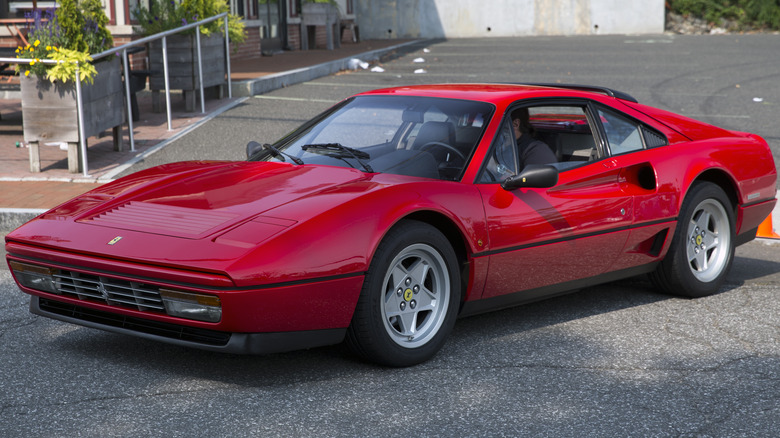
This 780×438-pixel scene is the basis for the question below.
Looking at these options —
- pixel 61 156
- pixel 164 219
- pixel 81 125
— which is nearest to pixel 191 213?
pixel 164 219

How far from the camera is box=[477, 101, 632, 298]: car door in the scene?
14.8ft

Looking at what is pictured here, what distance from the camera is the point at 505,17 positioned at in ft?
117

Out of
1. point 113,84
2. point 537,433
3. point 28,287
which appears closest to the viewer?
point 537,433

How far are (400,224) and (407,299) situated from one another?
347mm

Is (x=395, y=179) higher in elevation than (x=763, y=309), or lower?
higher

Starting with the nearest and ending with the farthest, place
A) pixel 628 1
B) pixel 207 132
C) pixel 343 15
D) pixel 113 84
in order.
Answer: pixel 113 84 → pixel 207 132 → pixel 343 15 → pixel 628 1

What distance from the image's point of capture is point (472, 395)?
3818 millimetres

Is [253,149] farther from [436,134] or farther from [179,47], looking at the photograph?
[179,47]

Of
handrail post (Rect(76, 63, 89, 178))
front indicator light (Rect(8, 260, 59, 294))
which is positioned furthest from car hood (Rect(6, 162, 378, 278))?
handrail post (Rect(76, 63, 89, 178))

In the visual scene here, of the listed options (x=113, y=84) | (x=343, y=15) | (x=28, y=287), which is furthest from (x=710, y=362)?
(x=343, y=15)

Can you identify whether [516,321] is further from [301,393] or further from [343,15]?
[343,15]

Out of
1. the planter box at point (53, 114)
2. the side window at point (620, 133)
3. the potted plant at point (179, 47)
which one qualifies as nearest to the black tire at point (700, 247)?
the side window at point (620, 133)

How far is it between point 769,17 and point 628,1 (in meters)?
5.58

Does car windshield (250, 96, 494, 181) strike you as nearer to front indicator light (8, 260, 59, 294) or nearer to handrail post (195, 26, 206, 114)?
front indicator light (8, 260, 59, 294)
